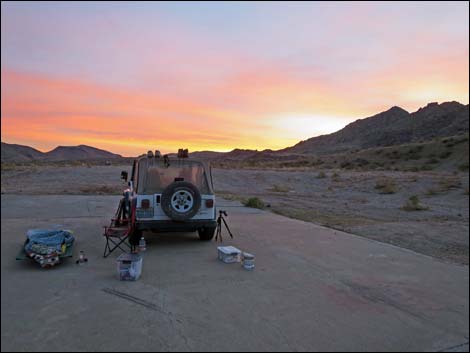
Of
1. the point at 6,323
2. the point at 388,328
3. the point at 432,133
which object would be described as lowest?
the point at 388,328

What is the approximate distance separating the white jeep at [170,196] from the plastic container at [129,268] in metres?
1.80

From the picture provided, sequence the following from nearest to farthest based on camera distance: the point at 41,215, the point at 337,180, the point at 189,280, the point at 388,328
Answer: the point at 388,328
the point at 189,280
the point at 41,215
the point at 337,180

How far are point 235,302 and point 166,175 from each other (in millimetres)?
3847

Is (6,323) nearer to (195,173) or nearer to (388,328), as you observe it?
(388,328)

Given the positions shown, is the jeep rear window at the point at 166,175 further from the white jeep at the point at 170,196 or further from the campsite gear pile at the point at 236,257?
the campsite gear pile at the point at 236,257

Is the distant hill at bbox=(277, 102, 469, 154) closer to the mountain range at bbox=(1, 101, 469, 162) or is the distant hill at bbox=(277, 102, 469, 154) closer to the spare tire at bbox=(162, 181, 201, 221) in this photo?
the mountain range at bbox=(1, 101, 469, 162)

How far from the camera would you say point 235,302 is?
15.9ft

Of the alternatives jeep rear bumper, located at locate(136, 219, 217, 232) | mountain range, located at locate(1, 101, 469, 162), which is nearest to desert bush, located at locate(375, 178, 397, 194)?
jeep rear bumper, located at locate(136, 219, 217, 232)

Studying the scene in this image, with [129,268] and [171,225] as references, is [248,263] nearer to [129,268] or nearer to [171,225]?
[129,268]

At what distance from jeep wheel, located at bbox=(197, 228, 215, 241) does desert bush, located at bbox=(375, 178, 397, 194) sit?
17537 mm

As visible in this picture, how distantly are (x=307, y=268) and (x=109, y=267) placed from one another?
3.08 meters

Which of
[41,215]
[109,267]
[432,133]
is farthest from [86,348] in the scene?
[432,133]

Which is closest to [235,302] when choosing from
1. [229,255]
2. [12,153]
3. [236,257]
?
[229,255]

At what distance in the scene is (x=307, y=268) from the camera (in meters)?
6.48
